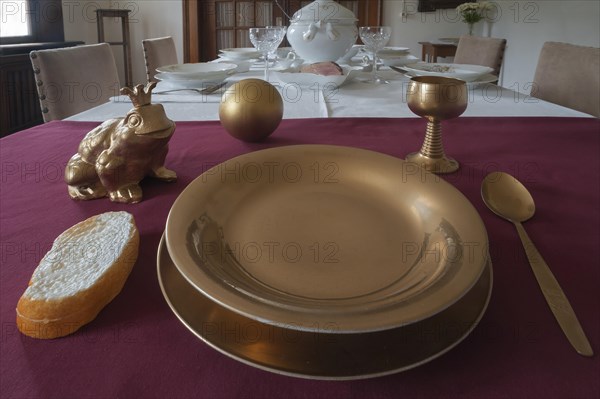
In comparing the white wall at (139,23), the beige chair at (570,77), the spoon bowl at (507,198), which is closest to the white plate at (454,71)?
the beige chair at (570,77)

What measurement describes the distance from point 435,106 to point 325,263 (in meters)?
0.30

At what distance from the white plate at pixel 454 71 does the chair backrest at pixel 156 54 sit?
0.94 meters

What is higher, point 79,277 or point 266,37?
point 266,37

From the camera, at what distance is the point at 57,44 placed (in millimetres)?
2459

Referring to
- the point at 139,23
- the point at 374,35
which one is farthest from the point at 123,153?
the point at 139,23

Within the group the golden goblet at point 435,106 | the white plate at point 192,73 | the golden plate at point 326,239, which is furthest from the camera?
the white plate at point 192,73

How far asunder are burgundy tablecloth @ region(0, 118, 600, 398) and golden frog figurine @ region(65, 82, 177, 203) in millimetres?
18

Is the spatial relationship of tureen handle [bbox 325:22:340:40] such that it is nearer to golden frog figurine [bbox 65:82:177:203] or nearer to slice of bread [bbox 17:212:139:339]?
golden frog figurine [bbox 65:82:177:203]

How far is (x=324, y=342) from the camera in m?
0.24

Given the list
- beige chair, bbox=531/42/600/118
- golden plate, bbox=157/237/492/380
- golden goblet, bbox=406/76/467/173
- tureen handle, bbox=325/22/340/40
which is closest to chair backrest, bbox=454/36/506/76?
beige chair, bbox=531/42/600/118

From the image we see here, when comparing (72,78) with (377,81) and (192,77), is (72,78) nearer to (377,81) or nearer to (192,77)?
(192,77)

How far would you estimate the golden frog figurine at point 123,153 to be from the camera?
0.41 metres

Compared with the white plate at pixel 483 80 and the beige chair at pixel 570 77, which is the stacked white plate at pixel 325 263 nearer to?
the white plate at pixel 483 80

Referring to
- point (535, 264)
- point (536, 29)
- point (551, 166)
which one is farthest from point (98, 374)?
point (536, 29)
